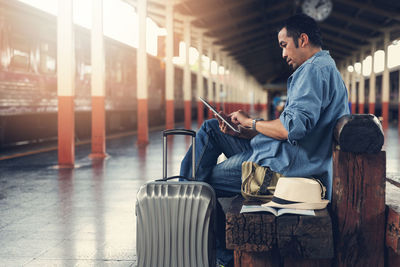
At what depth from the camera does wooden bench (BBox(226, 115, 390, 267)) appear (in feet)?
6.04

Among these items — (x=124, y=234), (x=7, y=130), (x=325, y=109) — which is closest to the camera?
(x=325, y=109)

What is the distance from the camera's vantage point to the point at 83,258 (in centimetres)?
293

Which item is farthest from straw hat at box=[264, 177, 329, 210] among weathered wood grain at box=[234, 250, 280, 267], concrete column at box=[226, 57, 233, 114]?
concrete column at box=[226, 57, 233, 114]

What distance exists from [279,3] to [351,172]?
733 inches

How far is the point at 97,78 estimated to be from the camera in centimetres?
827

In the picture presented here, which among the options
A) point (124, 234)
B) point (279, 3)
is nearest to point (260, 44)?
point (279, 3)

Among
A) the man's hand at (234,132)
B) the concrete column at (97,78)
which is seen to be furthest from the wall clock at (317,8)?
the man's hand at (234,132)

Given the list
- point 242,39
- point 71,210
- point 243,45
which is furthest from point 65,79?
point 243,45

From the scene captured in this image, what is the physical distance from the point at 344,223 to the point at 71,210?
3.03 m

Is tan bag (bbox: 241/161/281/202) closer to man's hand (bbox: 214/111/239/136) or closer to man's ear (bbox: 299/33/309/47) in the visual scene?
man's hand (bbox: 214/111/239/136)

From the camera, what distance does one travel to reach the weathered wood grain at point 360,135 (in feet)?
5.97

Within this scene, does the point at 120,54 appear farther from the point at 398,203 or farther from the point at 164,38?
the point at 398,203

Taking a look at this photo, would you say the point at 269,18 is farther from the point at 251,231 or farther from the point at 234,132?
the point at 251,231

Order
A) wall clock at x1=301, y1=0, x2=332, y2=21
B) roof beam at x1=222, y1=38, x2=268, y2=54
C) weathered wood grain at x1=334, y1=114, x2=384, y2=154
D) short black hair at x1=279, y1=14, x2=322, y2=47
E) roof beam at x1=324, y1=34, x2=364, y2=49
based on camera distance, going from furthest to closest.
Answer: roof beam at x1=222, y1=38, x2=268, y2=54 → roof beam at x1=324, y1=34, x2=364, y2=49 → wall clock at x1=301, y1=0, x2=332, y2=21 → short black hair at x1=279, y1=14, x2=322, y2=47 → weathered wood grain at x1=334, y1=114, x2=384, y2=154
